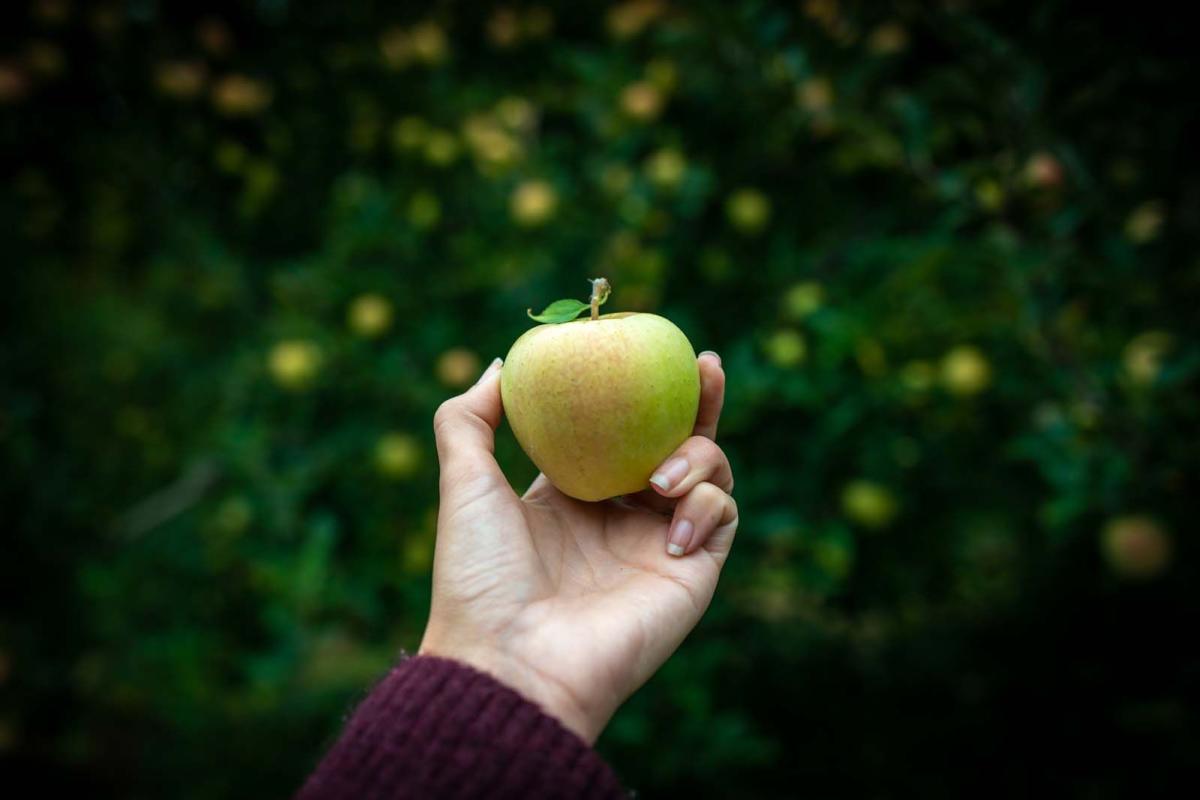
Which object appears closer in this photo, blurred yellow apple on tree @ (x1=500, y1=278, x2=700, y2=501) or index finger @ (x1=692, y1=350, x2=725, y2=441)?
blurred yellow apple on tree @ (x1=500, y1=278, x2=700, y2=501)

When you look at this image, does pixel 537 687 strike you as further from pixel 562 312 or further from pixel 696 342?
pixel 696 342

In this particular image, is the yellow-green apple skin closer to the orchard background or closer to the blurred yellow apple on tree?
the blurred yellow apple on tree

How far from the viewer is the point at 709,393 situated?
1.04m

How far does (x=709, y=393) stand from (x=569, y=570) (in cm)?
28

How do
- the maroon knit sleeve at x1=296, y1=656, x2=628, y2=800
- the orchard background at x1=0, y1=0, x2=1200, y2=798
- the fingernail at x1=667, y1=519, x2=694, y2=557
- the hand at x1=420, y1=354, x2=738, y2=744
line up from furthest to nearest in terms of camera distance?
1. the orchard background at x1=0, y1=0, x2=1200, y2=798
2. the fingernail at x1=667, y1=519, x2=694, y2=557
3. the hand at x1=420, y1=354, x2=738, y2=744
4. the maroon knit sleeve at x1=296, y1=656, x2=628, y2=800

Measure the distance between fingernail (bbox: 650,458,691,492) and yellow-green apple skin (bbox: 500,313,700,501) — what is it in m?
0.02

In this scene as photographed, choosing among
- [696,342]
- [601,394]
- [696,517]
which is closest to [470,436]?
[601,394]

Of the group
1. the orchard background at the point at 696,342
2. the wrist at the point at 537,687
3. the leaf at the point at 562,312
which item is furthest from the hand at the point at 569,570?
the orchard background at the point at 696,342

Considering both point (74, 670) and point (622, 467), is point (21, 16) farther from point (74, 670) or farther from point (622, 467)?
point (622, 467)

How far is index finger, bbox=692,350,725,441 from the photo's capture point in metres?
1.03

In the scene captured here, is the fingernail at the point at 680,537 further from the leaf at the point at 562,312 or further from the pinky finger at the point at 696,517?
the leaf at the point at 562,312

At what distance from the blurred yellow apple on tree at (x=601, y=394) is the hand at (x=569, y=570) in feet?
0.15

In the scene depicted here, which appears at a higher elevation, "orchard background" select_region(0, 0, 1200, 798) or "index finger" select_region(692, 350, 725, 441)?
"orchard background" select_region(0, 0, 1200, 798)

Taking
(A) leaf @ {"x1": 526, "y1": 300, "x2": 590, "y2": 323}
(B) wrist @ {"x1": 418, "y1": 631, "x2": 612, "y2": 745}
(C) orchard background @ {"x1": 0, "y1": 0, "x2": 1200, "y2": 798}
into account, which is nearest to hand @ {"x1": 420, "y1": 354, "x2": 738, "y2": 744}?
(B) wrist @ {"x1": 418, "y1": 631, "x2": 612, "y2": 745}
